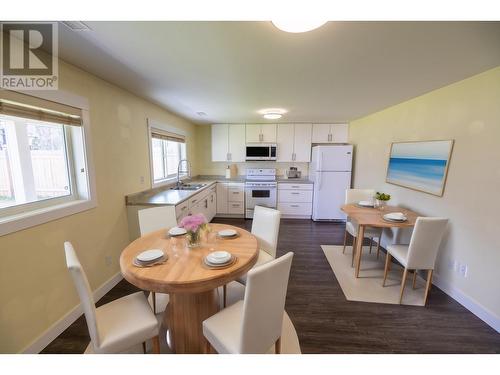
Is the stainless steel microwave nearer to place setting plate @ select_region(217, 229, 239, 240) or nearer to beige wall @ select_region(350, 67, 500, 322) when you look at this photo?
beige wall @ select_region(350, 67, 500, 322)

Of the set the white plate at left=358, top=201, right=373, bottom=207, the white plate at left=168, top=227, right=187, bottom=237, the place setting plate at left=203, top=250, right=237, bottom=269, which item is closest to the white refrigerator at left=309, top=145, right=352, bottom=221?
the white plate at left=358, top=201, right=373, bottom=207

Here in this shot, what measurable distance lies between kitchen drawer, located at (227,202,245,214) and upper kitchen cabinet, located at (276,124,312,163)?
58.5 inches

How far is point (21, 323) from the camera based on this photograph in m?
1.39

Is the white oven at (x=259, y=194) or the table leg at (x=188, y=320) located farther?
the white oven at (x=259, y=194)

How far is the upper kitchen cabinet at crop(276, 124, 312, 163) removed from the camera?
479cm

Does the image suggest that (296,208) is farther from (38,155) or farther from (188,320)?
(38,155)

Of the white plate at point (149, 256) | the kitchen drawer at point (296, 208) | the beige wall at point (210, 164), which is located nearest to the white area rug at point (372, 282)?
the kitchen drawer at point (296, 208)

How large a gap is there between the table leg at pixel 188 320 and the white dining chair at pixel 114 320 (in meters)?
0.21

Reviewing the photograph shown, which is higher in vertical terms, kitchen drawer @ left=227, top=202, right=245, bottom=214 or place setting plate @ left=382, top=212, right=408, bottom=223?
place setting plate @ left=382, top=212, right=408, bottom=223

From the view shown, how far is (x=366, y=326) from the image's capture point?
173 centimetres

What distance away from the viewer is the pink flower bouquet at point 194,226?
1487mm

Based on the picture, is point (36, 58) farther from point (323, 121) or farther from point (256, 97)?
point (323, 121)

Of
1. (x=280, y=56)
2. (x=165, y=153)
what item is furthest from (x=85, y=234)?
(x=280, y=56)

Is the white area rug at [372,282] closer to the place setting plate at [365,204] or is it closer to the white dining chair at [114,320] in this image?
the place setting plate at [365,204]
